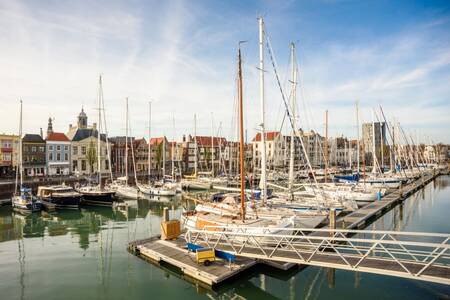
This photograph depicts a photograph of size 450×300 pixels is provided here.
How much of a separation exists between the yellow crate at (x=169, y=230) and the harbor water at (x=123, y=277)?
2699 mm

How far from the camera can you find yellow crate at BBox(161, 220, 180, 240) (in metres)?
24.5

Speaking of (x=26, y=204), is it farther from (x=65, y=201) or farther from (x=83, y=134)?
(x=83, y=134)

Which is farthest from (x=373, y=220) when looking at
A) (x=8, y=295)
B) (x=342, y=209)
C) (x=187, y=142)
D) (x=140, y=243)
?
(x=187, y=142)

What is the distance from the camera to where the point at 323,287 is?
18.5 metres

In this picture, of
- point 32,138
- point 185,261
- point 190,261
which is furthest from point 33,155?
point 190,261

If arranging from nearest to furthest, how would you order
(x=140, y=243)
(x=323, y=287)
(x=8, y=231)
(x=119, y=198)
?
(x=323, y=287) < (x=140, y=243) < (x=8, y=231) < (x=119, y=198)

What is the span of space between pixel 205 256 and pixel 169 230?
6340mm

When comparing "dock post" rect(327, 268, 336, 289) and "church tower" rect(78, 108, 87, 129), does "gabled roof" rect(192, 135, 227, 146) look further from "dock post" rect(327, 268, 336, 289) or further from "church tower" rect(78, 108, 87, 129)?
"dock post" rect(327, 268, 336, 289)

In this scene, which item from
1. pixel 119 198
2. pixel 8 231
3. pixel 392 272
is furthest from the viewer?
pixel 119 198

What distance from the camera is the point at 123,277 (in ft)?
67.9

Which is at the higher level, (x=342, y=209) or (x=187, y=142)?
(x=187, y=142)

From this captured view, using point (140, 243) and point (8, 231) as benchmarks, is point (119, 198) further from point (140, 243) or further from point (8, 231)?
point (140, 243)

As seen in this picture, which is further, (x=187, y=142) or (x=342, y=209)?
(x=187, y=142)

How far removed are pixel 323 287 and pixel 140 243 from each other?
46.6ft
